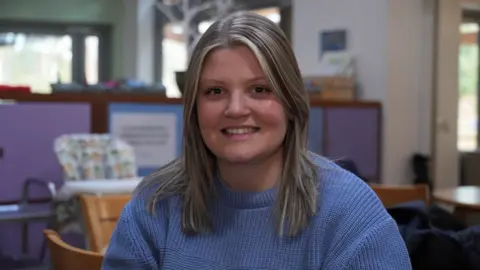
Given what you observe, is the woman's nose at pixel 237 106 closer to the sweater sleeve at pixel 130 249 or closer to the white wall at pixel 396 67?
the sweater sleeve at pixel 130 249

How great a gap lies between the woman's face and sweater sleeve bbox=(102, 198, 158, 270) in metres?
0.20

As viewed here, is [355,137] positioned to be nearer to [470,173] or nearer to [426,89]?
[426,89]

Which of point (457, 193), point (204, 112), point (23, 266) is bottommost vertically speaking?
point (23, 266)

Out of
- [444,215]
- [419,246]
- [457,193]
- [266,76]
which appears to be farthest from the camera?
[457,193]

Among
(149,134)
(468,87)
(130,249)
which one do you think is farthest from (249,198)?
(468,87)

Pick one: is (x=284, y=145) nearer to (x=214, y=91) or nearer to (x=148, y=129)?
(x=214, y=91)

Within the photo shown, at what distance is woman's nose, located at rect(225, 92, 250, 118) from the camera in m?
1.02

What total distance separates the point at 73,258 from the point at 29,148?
2417mm

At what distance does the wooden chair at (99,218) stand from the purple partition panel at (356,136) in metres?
2.98

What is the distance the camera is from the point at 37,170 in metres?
3.57

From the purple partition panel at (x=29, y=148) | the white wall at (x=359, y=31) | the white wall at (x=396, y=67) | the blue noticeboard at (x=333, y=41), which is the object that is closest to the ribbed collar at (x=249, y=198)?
the purple partition panel at (x=29, y=148)

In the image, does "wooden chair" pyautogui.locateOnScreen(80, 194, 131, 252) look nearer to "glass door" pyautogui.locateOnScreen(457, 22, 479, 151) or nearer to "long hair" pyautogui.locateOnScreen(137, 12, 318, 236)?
"long hair" pyautogui.locateOnScreen(137, 12, 318, 236)

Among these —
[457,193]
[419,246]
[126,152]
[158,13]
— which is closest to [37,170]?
[126,152]

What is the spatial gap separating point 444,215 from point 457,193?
1491mm
